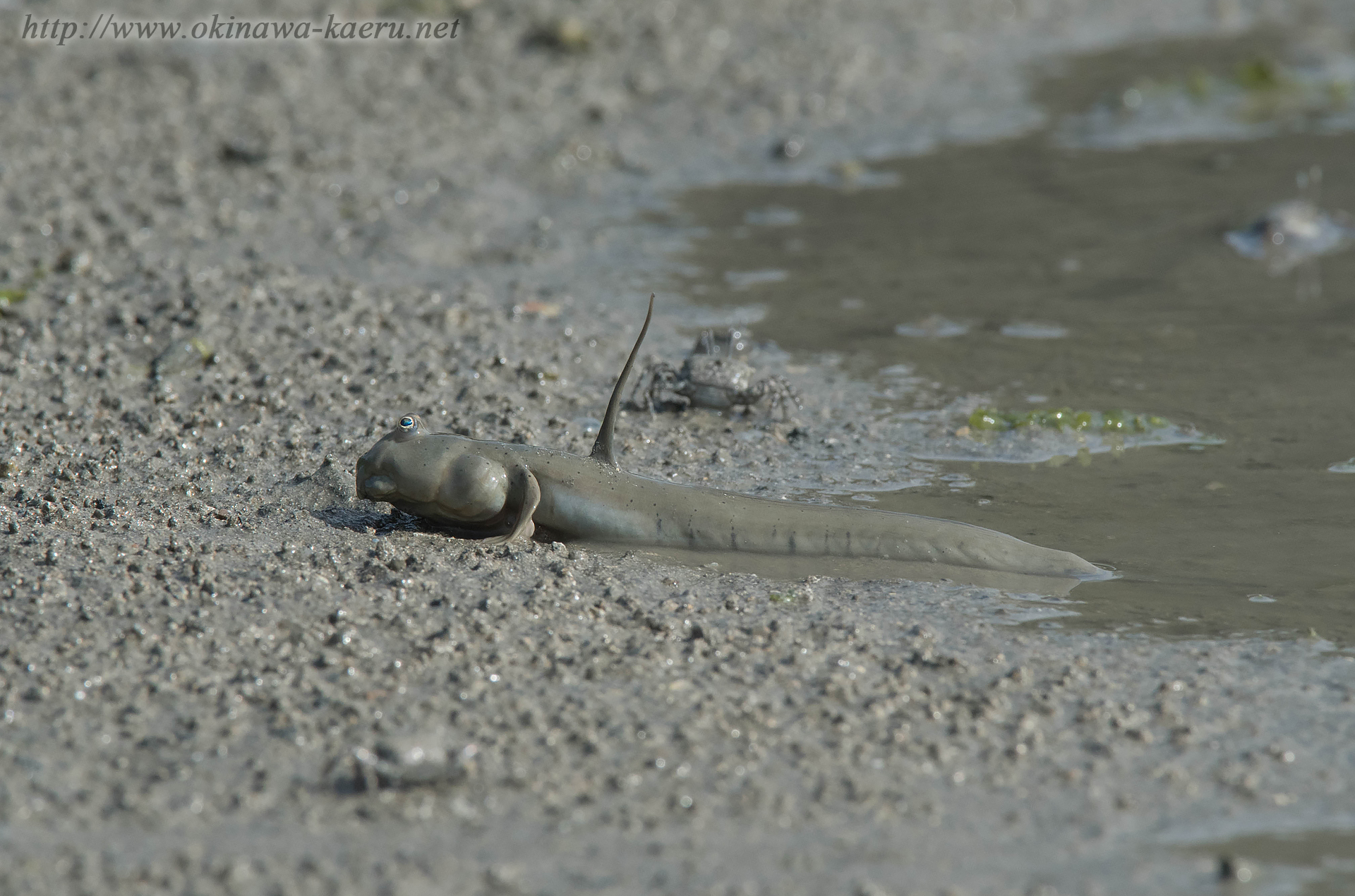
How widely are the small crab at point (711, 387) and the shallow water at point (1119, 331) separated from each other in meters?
0.40

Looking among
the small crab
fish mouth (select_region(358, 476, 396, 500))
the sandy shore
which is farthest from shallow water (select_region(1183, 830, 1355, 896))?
the small crab

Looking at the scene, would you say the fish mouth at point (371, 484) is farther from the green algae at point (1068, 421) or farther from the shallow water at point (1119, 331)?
the green algae at point (1068, 421)

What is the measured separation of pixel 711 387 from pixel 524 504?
3.67ft

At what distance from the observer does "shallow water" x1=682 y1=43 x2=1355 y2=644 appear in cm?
338

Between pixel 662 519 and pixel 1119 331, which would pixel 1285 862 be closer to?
pixel 662 519

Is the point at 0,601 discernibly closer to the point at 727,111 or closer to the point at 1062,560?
the point at 1062,560

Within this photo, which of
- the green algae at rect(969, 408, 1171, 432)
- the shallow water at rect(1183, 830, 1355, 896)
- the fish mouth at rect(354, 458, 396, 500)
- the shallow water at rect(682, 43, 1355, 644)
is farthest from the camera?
the green algae at rect(969, 408, 1171, 432)

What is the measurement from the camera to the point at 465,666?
9.06ft

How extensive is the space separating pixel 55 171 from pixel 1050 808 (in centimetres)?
548

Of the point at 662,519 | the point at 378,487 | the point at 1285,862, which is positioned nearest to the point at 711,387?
the point at 662,519

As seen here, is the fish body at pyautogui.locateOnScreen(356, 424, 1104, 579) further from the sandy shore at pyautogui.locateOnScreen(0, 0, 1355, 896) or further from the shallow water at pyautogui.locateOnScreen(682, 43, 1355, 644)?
the shallow water at pyautogui.locateOnScreen(682, 43, 1355, 644)

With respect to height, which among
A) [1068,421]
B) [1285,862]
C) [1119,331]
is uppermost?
[1119,331]

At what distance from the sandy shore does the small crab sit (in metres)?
0.12

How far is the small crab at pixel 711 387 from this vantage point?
4.20 meters
